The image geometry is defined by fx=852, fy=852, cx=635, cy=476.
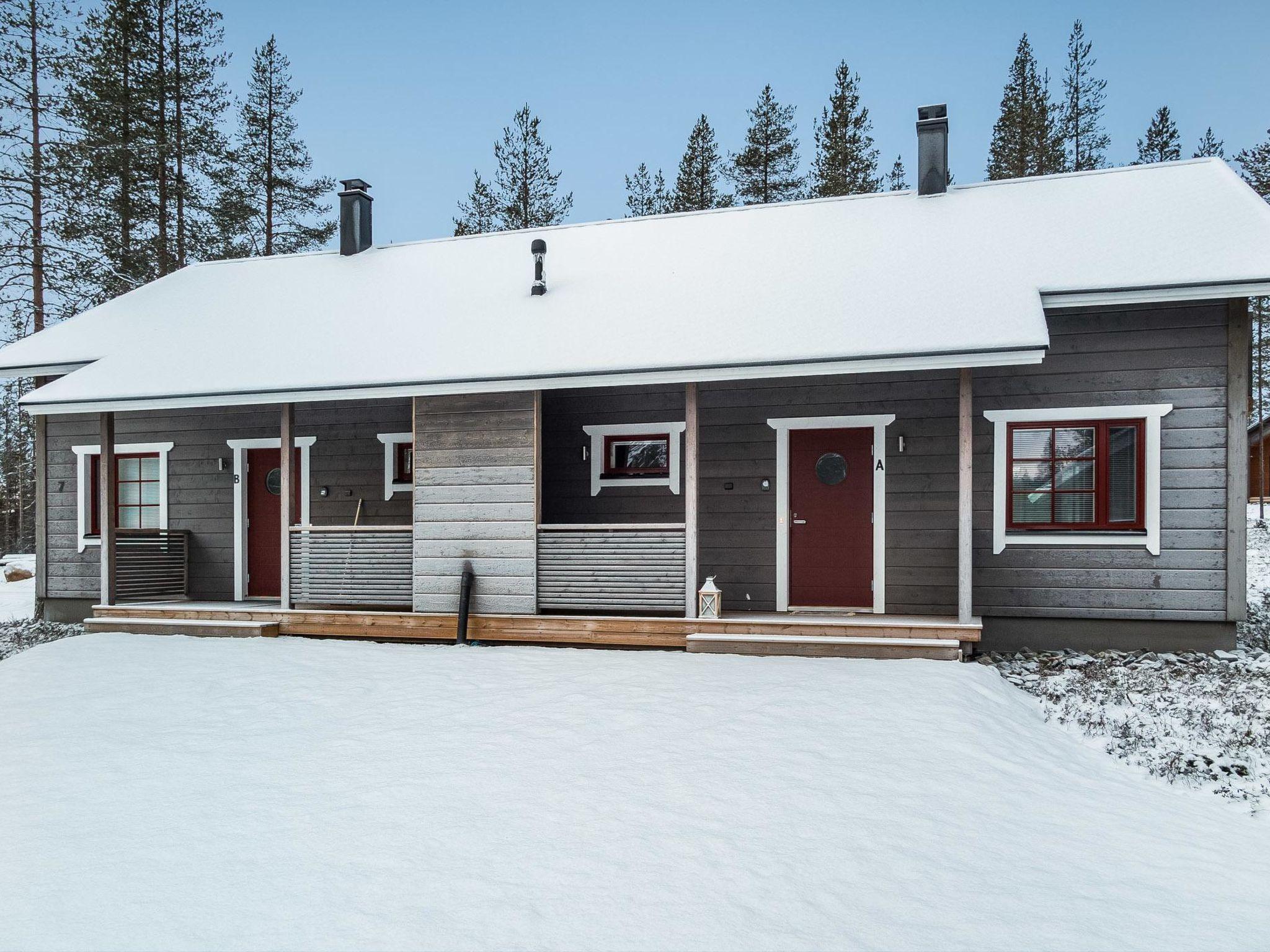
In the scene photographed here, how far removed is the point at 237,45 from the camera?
269ft

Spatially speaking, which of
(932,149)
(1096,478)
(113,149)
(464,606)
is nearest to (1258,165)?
(932,149)

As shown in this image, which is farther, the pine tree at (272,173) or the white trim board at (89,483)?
the pine tree at (272,173)

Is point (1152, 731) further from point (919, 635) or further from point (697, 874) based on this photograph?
point (697, 874)

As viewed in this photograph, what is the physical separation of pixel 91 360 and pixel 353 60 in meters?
84.2

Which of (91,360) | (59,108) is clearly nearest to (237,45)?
(59,108)

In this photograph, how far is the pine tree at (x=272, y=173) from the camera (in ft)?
65.3

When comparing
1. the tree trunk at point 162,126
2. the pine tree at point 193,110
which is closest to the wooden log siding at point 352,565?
the tree trunk at point 162,126

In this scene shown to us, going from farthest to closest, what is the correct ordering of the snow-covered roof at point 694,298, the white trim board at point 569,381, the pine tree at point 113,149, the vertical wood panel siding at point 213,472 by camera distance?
the pine tree at point 113,149
the vertical wood panel siding at point 213,472
the snow-covered roof at point 694,298
the white trim board at point 569,381

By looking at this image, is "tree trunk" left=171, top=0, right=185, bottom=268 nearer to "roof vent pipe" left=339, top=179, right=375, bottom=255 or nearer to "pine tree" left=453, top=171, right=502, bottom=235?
"pine tree" left=453, top=171, right=502, bottom=235

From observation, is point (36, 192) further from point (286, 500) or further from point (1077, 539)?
point (1077, 539)

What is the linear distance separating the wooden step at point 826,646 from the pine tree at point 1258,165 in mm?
19830

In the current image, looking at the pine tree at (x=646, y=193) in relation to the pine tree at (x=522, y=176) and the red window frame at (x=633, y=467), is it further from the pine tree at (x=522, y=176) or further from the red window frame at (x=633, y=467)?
the red window frame at (x=633, y=467)

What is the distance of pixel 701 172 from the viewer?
2205 centimetres

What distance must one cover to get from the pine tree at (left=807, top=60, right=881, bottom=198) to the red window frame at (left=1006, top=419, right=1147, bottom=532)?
13.7 meters
